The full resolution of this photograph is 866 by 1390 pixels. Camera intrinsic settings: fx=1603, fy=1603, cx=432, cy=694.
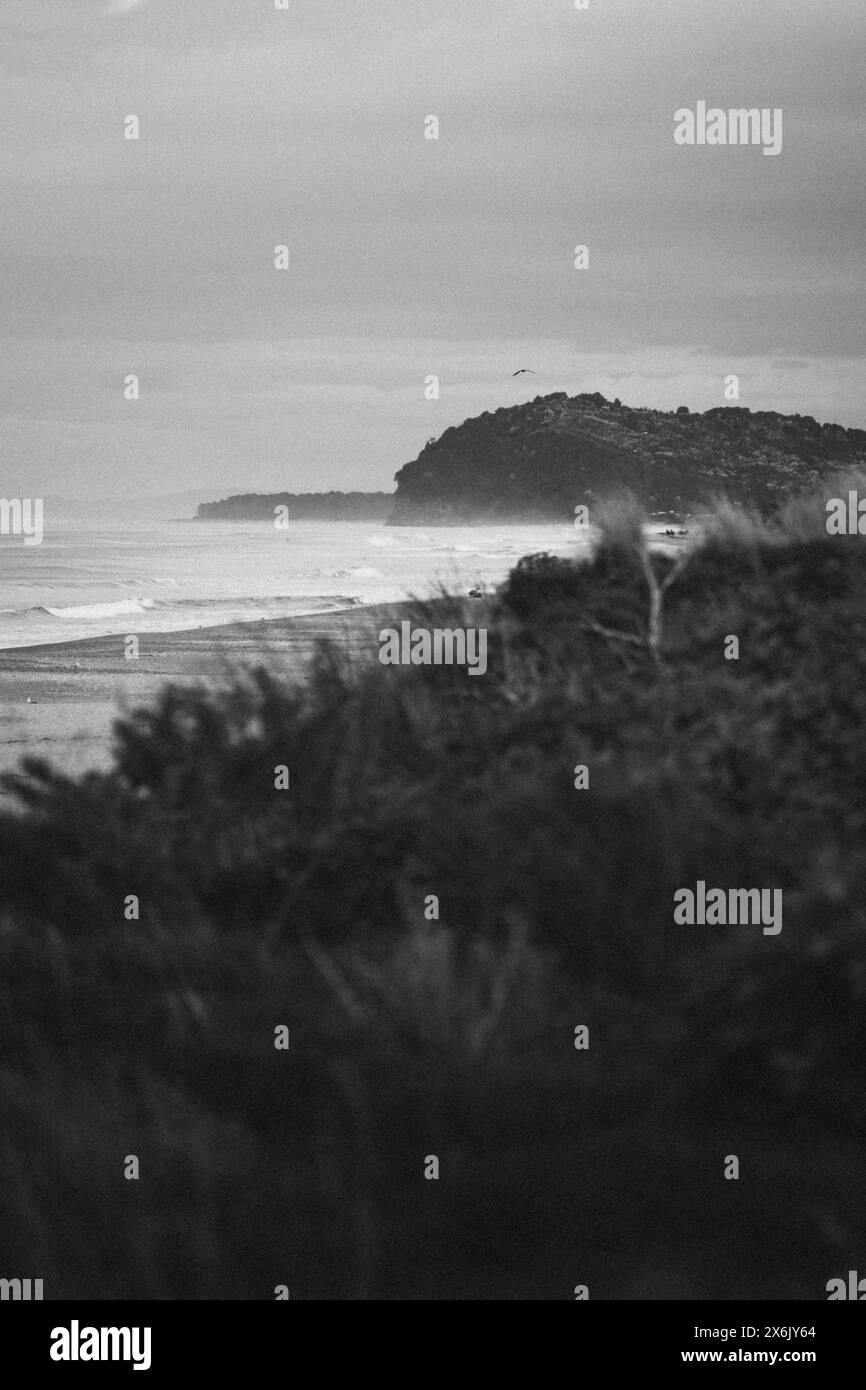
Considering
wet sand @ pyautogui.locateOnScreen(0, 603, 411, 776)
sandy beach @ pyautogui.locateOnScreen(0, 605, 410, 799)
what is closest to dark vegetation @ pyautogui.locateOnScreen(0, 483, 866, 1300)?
A: wet sand @ pyautogui.locateOnScreen(0, 603, 411, 776)

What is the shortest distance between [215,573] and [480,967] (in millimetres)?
52284

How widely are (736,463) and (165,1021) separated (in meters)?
63.7

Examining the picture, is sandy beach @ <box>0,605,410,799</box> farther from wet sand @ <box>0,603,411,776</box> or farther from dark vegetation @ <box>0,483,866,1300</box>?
dark vegetation @ <box>0,483,866,1300</box>

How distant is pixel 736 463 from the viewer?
6769cm

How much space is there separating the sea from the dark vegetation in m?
1.67

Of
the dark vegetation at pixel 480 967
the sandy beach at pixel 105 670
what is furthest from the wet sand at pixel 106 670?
the dark vegetation at pixel 480 967

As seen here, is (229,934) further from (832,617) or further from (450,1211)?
(832,617)

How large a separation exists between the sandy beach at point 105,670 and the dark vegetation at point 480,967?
1496mm

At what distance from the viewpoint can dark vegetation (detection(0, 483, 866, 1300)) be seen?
5.31 m

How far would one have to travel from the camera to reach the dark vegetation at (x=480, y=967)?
5309mm

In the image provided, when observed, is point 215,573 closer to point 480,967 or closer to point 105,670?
point 105,670

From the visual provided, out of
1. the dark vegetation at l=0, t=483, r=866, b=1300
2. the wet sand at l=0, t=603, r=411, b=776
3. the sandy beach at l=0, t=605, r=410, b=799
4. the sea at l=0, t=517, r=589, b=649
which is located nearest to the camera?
the dark vegetation at l=0, t=483, r=866, b=1300

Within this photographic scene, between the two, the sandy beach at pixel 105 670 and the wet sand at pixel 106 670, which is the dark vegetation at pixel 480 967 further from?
the sandy beach at pixel 105 670
